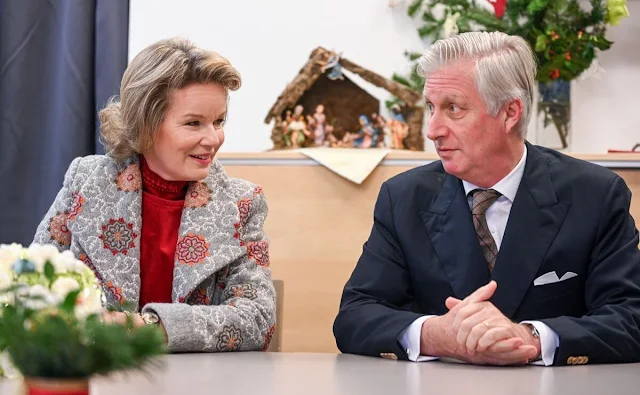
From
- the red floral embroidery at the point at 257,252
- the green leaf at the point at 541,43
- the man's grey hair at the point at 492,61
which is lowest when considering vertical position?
the red floral embroidery at the point at 257,252

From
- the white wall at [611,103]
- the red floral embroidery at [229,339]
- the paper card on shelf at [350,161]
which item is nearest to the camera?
the red floral embroidery at [229,339]

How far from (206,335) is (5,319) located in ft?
3.62

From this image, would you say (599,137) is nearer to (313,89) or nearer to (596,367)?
(313,89)

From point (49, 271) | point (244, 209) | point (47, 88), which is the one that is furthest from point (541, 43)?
point (49, 271)

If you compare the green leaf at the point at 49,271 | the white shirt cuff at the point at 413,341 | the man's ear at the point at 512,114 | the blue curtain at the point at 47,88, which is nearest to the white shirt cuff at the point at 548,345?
the white shirt cuff at the point at 413,341

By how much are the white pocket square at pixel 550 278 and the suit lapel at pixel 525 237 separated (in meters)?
0.02

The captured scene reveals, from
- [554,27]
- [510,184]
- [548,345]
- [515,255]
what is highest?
[554,27]

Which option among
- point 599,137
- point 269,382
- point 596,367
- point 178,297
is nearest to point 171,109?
point 178,297

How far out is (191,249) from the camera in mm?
2049

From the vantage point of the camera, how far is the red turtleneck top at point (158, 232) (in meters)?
2.08

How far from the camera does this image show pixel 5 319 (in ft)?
2.52

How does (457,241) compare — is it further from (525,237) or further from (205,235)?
(205,235)

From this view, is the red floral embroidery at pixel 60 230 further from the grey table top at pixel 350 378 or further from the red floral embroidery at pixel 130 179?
the grey table top at pixel 350 378

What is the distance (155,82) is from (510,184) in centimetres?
82
